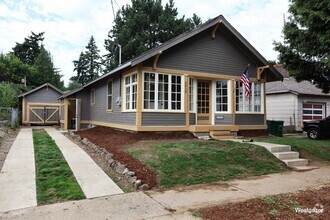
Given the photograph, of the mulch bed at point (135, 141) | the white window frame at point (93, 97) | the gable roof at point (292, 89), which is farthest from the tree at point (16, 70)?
the gable roof at point (292, 89)

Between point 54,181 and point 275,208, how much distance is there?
14.9 feet

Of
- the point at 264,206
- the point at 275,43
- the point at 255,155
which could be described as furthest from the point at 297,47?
the point at 264,206

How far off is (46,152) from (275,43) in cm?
1075

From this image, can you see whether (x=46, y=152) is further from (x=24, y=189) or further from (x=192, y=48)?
(x=192, y=48)

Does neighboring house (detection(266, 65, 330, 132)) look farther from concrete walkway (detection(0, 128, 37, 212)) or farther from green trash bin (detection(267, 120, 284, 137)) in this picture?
concrete walkway (detection(0, 128, 37, 212))

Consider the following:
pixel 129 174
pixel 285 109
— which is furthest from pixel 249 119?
pixel 129 174

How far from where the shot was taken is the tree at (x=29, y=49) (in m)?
53.2

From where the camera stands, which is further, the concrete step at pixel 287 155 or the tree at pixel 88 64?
the tree at pixel 88 64

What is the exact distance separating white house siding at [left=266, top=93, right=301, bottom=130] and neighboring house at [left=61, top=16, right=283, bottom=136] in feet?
18.2

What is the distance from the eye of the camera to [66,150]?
992 centimetres

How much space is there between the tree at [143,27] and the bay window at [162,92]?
59.8 feet

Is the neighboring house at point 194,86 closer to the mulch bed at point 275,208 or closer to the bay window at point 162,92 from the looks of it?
the bay window at point 162,92

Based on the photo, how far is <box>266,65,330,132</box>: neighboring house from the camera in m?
18.5

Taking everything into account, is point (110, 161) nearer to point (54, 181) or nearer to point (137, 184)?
point (54, 181)
